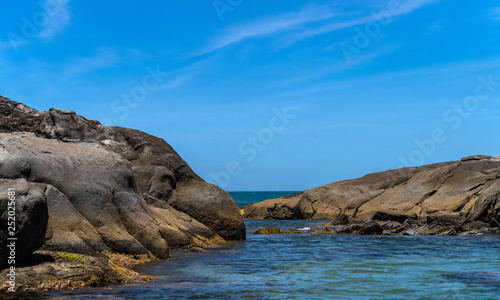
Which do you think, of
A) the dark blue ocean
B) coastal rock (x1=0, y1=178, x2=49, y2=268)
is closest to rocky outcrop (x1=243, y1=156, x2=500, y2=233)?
the dark blue ocean

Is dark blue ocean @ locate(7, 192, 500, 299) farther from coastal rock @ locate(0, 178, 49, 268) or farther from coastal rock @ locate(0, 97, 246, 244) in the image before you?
coastal rock @ locate(0, 97, 246, 244)

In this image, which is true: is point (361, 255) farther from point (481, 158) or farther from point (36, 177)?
point (481, 158)

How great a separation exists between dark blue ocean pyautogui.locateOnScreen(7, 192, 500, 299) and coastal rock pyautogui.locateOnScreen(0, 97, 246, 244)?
180 cm

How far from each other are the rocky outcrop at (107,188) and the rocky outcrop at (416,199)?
1421cm

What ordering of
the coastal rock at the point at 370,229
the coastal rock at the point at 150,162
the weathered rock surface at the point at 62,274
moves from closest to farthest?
the weathered rock surface at the point at 62,274, the coastal rock at the point at 150,162, the coastal rock at the point at 370,229

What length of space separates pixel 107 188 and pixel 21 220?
535cm

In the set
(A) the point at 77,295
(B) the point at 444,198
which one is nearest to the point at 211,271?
(A) the point at 77,295

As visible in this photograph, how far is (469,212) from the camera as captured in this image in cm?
3200

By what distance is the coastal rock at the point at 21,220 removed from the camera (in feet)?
A: 34.3

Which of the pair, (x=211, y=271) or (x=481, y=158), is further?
(x=481, y=158)

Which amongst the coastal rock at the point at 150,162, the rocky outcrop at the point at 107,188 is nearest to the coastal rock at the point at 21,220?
the rocky outcrop at the point at 107,188

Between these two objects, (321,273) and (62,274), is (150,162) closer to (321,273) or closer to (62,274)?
(321,273)

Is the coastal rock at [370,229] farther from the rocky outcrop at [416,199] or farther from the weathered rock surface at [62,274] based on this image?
the weathered rock surface at [62,274]

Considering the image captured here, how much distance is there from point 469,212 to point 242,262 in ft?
64.3
